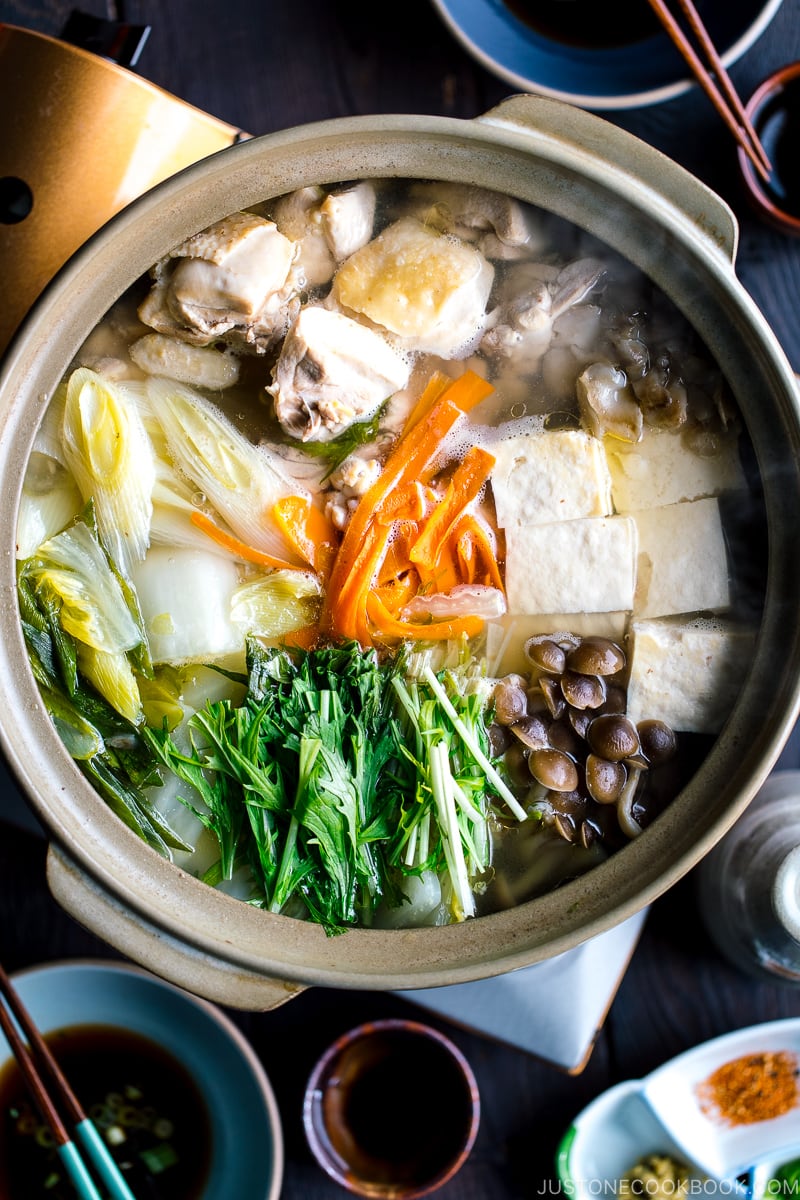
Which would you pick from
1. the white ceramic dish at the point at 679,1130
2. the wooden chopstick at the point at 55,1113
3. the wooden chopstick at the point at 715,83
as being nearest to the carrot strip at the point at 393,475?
the wooden chopstick at the point at 715,83

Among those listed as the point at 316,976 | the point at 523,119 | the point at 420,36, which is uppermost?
the point at 420,36

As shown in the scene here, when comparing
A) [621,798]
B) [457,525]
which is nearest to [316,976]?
[621,798]

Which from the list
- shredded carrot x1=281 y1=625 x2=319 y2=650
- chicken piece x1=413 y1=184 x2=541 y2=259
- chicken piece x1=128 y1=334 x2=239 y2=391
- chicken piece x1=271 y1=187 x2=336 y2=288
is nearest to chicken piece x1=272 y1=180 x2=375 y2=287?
chicken piece x1=271 y1=187 x2=336 y2=288

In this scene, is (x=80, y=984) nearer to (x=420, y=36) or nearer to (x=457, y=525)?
(x=457, y=525)

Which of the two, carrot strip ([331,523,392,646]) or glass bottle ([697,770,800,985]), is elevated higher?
carrot strip ([331,523,392,646])

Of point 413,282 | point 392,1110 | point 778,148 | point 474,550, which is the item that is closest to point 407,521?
point 474,550

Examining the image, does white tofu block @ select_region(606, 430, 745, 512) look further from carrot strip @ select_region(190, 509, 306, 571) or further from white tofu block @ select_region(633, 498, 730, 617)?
carrot strip @ select_region(190, 509, 306, 571)
